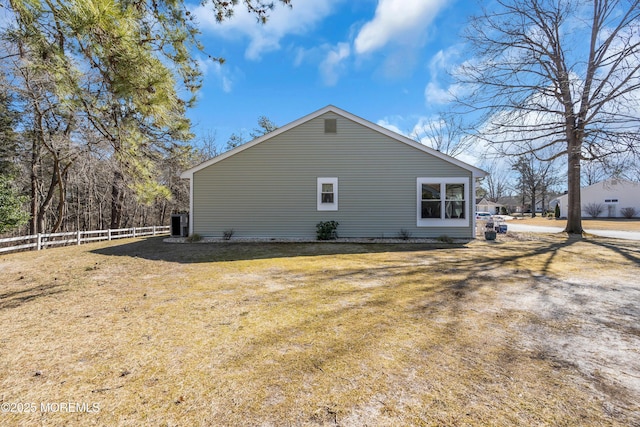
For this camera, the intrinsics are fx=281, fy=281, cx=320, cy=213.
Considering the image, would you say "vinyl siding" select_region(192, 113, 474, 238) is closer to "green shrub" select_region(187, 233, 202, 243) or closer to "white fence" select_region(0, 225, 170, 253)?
"green shrub" select_region(187, 233, 202, 243)

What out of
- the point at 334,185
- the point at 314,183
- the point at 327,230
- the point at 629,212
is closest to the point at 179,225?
the point at 314,183

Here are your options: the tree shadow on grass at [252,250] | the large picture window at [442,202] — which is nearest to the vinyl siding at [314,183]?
the large picture window at [442,202]

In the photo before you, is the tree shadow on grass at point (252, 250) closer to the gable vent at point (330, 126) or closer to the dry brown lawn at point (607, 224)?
the gable vent at point (330, 126)

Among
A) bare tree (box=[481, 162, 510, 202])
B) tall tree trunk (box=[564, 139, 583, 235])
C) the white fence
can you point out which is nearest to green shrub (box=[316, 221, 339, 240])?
the white fence

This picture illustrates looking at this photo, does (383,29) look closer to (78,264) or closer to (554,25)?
(554,25)

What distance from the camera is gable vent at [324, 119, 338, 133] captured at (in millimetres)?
11102

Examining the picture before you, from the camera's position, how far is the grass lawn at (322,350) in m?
1.86

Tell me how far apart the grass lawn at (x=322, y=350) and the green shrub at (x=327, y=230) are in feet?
17.1

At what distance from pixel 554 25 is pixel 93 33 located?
19.2 meters

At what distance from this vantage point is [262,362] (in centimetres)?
246

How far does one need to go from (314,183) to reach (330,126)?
2.34 metres

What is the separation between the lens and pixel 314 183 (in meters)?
11.2

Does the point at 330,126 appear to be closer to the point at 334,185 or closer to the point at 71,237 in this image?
the point at 334,185

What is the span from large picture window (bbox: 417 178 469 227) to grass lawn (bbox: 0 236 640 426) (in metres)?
5.41
